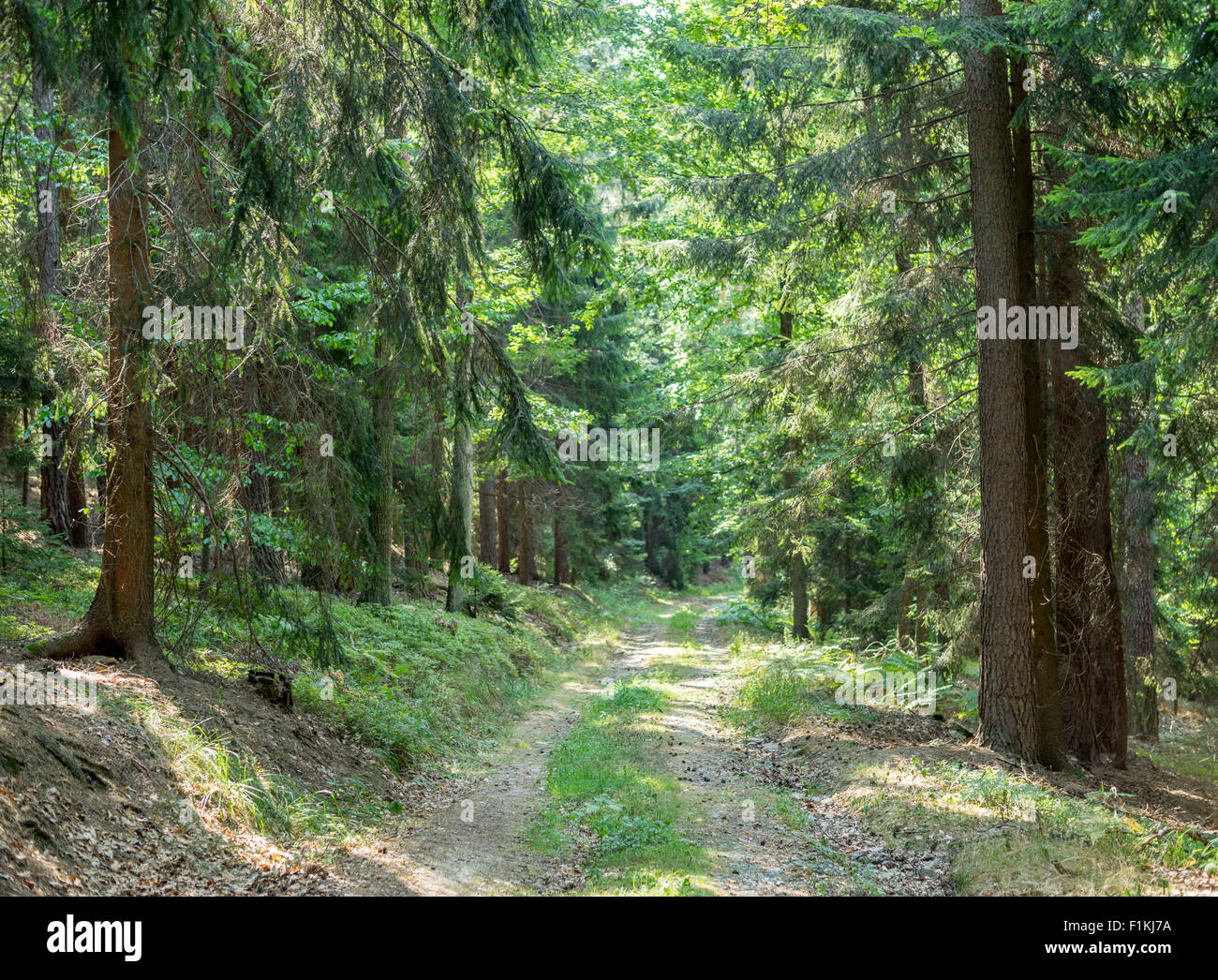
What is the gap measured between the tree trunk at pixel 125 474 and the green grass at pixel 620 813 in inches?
161

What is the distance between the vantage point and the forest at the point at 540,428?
6301 mm

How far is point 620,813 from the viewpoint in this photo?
7809 mm

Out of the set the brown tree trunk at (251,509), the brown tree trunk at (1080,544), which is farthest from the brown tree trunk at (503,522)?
the brown tree trunk at (1080,544)

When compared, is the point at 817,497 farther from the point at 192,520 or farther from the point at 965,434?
the point at 192,520

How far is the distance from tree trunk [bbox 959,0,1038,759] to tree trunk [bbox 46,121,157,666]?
331 inches

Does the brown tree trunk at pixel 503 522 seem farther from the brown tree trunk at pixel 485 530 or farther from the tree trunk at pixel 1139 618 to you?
the tree trunk at pixel 1139 618

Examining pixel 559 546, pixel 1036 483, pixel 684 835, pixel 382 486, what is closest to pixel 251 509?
pixel 382 486

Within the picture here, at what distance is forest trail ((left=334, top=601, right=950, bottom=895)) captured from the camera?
6254 millimetres

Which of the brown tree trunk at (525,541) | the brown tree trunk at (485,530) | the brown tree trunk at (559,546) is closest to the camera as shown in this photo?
the brown tree trunk at (525,541)

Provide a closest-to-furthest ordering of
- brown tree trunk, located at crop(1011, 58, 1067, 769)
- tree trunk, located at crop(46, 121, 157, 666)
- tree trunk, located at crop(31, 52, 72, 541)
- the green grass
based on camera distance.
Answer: the green grass, tree trunk, located at crop(46, 121, 157, 666), tree trunk, located at crop(31, 52, 72, 541), brown tree trunk, located at crop(1011, 58, 1067, 769)

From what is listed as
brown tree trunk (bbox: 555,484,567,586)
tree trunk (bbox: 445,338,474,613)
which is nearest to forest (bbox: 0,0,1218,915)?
tree trunk (bbox: 445,338,474,613)

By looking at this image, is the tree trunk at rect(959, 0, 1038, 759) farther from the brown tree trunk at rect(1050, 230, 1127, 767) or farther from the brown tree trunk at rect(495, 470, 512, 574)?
the brown tree trunk at rect(495, 470, 512, 574)

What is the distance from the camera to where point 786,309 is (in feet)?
43.5

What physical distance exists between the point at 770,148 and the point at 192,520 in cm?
903
